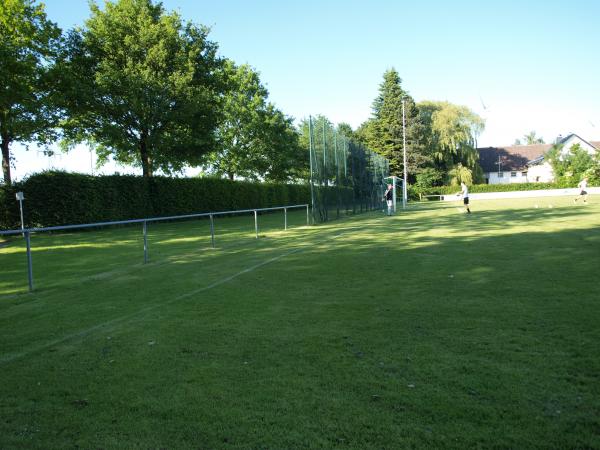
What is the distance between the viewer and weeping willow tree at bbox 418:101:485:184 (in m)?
62.9

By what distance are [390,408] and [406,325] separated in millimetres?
2050

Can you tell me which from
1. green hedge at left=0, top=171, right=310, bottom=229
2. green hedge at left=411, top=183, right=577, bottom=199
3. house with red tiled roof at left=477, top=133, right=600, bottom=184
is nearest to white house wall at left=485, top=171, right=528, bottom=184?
house with red tiled roof at left=477, top=133, right=600, bottom=184

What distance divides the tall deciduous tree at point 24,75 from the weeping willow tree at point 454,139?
4938cm

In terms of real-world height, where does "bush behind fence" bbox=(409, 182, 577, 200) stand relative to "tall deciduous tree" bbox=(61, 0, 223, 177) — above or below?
below

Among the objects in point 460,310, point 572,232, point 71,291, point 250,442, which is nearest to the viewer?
point 250,442

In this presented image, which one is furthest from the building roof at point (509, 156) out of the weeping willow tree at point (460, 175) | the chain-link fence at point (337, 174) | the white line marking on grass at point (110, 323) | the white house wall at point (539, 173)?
the white line marking on grass at point (110, 323)

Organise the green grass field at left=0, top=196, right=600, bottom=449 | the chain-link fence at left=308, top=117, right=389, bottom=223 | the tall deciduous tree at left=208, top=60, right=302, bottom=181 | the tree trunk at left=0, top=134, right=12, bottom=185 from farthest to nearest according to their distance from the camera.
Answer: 1. the tall deciduous tree at left=208, top=60, right=302, bottom=181
2. the tree trunk at left=0, top=134, right=12, bottom=185
3. the chain-link fence at left=308, top=117, right=389, bottom=223
4. the green grass field at left=0, top=196, right=600, bottom=449

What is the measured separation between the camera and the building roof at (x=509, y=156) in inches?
3209

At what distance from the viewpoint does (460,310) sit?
5.77m

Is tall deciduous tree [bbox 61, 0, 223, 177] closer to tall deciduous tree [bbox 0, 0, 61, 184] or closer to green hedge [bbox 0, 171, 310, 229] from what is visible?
tall deciduous tree [bbox 0, 0, 61, 184]

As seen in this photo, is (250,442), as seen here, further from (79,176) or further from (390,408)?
(79,176)

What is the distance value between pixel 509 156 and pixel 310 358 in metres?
88.6

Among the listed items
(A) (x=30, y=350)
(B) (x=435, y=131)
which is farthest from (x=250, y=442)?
(B) (x=435, y=131)

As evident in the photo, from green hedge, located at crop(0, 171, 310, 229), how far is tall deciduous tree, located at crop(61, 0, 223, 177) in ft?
8.33
